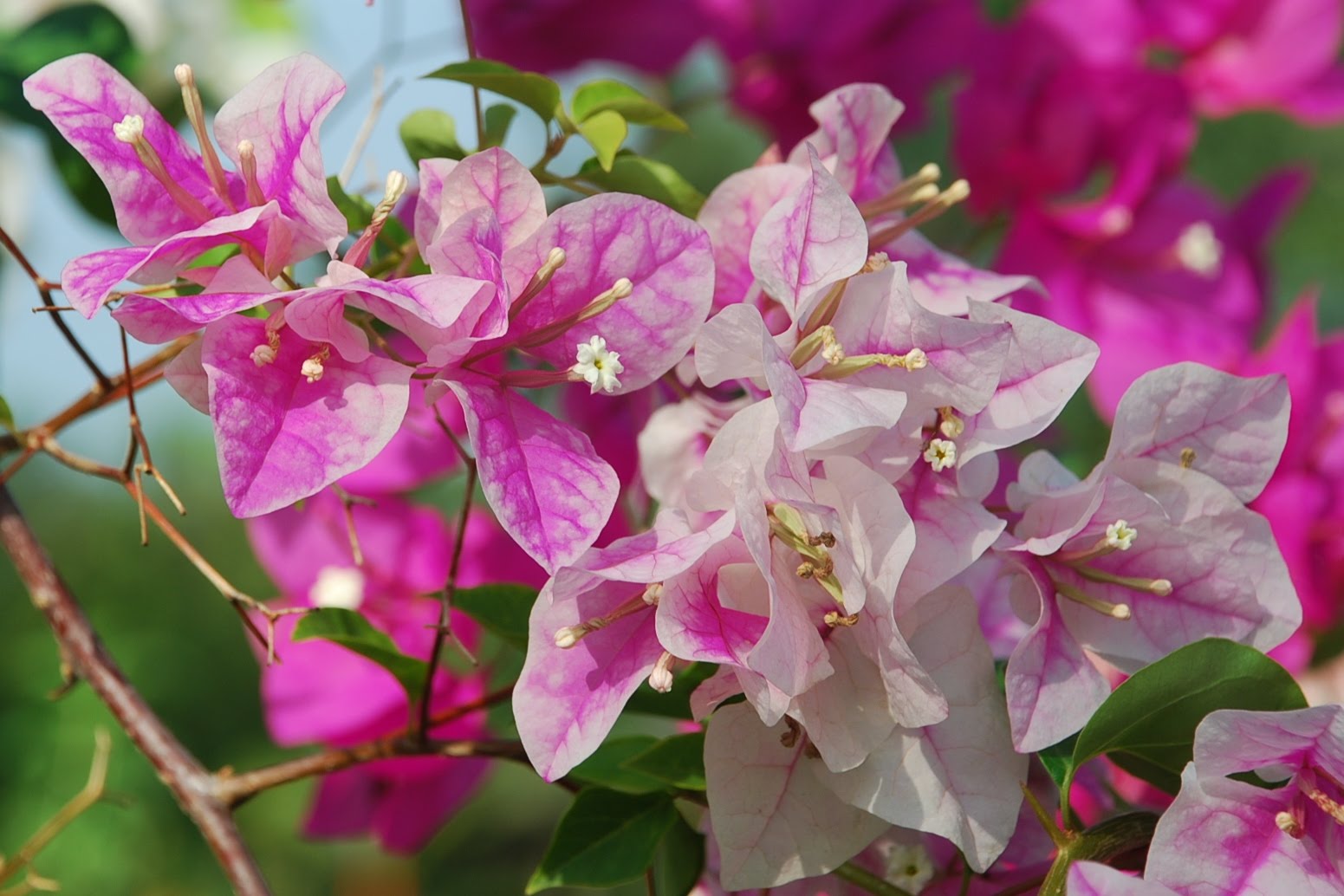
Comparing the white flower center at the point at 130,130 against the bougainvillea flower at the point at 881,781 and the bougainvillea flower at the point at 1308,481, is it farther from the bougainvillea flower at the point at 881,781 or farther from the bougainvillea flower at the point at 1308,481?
the bougainvillea flower at the point at 1308,481

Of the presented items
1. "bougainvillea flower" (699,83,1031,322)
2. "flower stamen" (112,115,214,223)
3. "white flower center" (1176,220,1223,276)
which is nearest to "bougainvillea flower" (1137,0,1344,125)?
"white flower center" (1176,220,1223,276)

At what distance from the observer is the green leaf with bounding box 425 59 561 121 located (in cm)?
39

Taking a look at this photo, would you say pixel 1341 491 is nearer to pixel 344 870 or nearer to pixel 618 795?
pixel 618 795

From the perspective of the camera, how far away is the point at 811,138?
408 mm

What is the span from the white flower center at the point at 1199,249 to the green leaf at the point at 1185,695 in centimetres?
47

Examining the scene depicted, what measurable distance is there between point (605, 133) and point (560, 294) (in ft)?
0.25

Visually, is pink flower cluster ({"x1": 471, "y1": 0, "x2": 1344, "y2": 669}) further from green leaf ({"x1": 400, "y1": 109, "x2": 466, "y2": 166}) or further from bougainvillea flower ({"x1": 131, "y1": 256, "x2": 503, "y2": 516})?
bougainvillea flower ({"x1": 131, "y1": 256, "x2": 503, "y2": 516})

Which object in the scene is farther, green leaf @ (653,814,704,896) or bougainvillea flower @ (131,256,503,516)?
green leaf @ (653,814,704,896)

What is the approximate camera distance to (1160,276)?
826mm

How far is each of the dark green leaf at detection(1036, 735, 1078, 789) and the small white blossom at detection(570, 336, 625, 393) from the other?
0.54ft

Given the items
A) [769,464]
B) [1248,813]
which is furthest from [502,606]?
[1248,813]

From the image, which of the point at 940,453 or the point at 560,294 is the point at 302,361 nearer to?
the point at 560,294

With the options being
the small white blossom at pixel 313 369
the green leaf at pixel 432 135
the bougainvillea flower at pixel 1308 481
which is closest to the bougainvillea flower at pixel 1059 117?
the bougainvillea flower at pixel 1308 481

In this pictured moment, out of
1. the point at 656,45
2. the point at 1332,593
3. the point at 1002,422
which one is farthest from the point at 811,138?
the point at 1332,593
